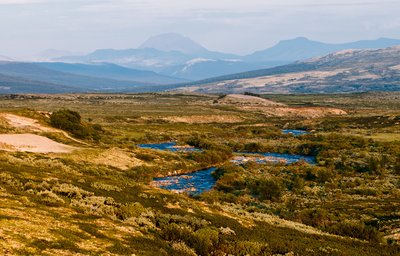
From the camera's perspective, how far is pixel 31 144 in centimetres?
5916

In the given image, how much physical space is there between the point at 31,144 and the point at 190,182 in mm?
22979

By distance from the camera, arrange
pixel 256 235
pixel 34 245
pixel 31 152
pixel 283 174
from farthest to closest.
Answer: pixel 283 174 < pixel 31 152 < pixel 256 235 < pixel 34 245

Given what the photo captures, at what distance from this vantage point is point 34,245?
17.4m

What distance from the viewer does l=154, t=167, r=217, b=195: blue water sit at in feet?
167

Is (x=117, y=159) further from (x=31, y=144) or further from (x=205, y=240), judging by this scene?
(x=205, y=240)

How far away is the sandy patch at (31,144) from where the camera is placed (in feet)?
179

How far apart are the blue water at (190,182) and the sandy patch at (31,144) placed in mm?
14833

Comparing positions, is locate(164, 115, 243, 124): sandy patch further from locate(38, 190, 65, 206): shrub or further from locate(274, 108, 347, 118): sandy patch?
locate(38, 190, 65, 206): shrub

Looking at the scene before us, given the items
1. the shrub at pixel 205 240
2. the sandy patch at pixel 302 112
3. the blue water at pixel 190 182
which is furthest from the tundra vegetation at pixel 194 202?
the sandy patch at pixel 302 112

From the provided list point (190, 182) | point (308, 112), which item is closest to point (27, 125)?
point (190, 182)

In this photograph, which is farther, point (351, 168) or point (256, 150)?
point (256, 150)

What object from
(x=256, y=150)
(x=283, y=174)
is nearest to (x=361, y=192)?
(x=283, y=174)

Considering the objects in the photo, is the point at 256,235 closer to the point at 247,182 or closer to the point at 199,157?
the point at 247,182

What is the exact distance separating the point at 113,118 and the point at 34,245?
122 meters
